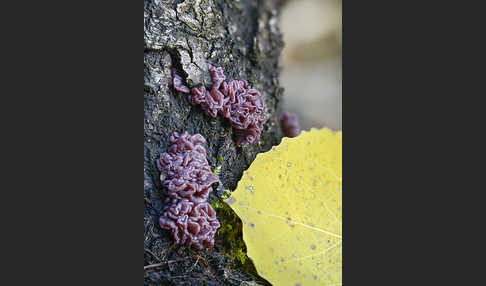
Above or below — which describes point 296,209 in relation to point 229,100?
below

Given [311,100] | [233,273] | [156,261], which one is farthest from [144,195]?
[311,100]

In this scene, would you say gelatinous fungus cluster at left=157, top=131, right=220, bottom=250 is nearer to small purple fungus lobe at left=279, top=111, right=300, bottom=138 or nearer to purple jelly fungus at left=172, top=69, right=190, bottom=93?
purple jelly fungus at left=172, top=69, right=190, bottom=93

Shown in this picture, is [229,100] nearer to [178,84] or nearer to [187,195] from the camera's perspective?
[178,84]

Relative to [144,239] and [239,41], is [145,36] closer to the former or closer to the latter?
[239,41]

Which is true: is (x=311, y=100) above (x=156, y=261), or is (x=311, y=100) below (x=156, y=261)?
above

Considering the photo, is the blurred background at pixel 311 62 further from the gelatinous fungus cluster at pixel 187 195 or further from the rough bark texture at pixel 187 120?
the gelatinous fungus cluster at pixel 187 195

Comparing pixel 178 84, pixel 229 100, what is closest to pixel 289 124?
pixel 229 100

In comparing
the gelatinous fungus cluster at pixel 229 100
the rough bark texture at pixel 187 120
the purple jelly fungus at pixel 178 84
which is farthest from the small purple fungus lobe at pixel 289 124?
the purple jelly fungus at pixel 178 84
